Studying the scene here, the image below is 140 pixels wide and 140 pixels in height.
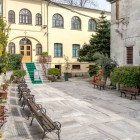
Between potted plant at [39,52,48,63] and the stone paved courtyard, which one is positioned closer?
the stone paved courtyard

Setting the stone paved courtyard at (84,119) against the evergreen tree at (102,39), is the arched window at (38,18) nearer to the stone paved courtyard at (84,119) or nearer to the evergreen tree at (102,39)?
the evergreen tree at (102,39)

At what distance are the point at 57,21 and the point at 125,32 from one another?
13.7 m

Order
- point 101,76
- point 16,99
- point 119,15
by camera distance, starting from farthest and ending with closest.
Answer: point 101,76, point 119,15, point 16,99

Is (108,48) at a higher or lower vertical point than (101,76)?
higher

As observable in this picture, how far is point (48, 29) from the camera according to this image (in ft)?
99.5

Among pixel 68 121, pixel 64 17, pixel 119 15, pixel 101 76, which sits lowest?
pixel 68 121

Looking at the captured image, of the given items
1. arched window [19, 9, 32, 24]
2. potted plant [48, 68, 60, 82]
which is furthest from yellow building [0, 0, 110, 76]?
potted plant [48, 68, 60, 82]

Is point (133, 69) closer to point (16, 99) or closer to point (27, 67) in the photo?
point (16, 99)

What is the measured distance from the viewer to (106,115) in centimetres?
1117

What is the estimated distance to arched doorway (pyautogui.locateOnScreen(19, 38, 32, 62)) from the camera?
2915 cm

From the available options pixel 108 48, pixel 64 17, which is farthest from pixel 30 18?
pixel 108 48

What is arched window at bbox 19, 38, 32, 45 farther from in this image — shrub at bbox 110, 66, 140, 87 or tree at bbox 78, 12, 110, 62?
shrub at bbox 110, 66, 140, 87

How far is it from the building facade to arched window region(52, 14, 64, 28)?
37.4 ft

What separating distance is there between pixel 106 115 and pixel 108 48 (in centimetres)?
1398
